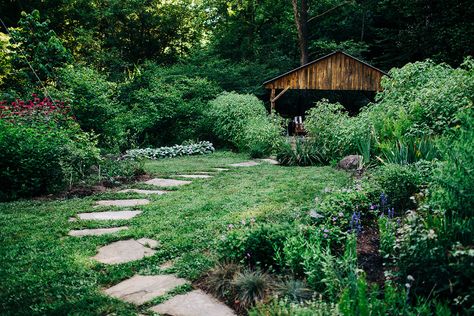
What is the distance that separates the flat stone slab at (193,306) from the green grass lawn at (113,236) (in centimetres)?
17

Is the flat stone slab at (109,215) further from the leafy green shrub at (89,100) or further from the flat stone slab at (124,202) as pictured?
the leafy green shrub at (89,100)

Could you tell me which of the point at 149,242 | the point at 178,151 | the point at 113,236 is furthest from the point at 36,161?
the point at 178,151

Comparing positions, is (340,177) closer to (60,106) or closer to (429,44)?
(60,106)

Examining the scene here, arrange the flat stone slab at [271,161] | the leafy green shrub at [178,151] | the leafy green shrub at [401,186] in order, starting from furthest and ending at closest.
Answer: the leafy green shrub at [178,151] < the flat stone slab at [271,161] < the leafy green shrub at [401,186]

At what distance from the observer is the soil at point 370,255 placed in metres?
2.69

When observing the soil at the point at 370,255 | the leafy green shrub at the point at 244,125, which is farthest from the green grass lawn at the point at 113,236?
the leafy green shrub at the point at 244,125

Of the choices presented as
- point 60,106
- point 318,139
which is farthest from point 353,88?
point 60,106

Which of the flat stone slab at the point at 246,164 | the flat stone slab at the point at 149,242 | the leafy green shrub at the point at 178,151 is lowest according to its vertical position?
the flat stone slab at the point at 149,242

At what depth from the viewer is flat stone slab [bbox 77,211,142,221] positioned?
4.76 meters

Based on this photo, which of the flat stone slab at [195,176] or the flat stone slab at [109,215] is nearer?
the flat stone slab at [109,215]

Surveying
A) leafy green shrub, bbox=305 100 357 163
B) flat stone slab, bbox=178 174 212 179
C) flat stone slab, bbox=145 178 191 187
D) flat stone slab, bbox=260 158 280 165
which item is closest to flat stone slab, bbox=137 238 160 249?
flat stone slab, bbox=145 178 191 187

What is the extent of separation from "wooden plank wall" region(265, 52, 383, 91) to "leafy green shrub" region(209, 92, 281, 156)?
102 inches

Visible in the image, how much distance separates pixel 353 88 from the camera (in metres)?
15.3

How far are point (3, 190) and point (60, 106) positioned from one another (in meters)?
2.93
